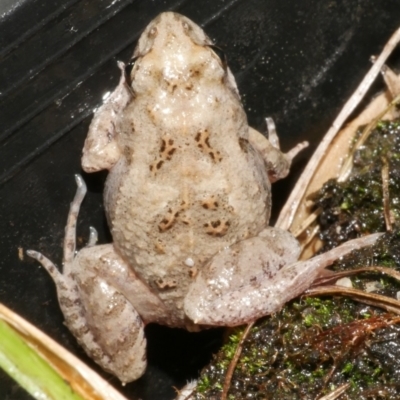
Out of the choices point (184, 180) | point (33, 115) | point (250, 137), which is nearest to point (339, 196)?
point (250, 137)

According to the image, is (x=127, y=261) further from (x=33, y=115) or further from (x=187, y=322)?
(x=33, y=115)

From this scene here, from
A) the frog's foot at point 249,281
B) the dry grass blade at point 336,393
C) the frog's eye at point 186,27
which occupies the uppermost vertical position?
the frog's eye at point 186,27

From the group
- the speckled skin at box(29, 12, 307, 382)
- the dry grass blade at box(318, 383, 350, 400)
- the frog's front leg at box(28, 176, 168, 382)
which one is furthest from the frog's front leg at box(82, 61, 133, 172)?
→ the dry grass blade at box(318, 383, 350, 400)

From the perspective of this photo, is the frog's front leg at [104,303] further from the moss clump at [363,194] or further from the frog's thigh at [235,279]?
the moss clump at [363,194]

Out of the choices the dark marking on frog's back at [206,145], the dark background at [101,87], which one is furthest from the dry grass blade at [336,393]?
the dark marking on frog's back at [206,145]

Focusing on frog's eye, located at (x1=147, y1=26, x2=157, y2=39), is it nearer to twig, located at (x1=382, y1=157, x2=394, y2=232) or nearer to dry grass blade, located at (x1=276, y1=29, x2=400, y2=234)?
dry grass blade, located at (x1=276, y1=29, x2=400, y2=234)

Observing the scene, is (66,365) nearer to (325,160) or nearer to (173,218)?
(173,218)

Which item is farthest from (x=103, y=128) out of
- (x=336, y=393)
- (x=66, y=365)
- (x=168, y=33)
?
(x=336, y=393)

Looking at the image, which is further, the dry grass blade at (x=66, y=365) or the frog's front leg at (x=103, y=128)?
the frog's front leg at (x=103, y=128)
